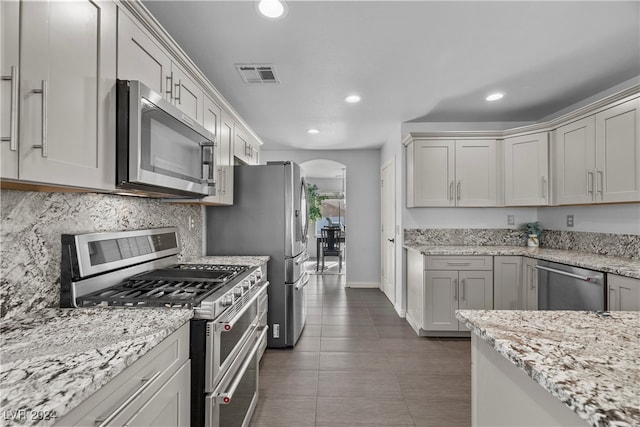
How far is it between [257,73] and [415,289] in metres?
2.74

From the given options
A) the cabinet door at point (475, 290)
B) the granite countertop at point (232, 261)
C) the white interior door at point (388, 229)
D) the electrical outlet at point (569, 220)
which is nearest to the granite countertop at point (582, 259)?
the cabinet door at point (475, 290)

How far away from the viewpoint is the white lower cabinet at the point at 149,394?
2.60ft

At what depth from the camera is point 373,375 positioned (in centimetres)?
251

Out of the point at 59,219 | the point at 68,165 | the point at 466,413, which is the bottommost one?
the point at 466,413

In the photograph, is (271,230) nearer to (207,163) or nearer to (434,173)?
(207,163)

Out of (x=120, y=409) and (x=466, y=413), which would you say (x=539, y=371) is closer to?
(x=120, y=409)

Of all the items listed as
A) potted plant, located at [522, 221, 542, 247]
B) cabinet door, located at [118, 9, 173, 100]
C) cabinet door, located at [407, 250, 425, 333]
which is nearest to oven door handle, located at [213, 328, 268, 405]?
cabinet door, located at [118, 9, 173, 100]

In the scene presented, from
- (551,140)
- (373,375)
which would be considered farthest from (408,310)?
(551,140)

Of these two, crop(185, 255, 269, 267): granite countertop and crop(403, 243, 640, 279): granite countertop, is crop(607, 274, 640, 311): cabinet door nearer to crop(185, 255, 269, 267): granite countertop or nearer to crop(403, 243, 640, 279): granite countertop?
crop(403, 243, 640, 279): granite countertop

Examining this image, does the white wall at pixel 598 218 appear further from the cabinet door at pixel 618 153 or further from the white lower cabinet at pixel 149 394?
the white lower cabinet at pixel 149 394

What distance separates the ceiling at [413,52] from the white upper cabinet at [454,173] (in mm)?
395

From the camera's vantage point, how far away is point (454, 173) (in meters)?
3.61

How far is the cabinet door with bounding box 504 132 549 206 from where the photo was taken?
3270mm

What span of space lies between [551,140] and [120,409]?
3.97 meters
